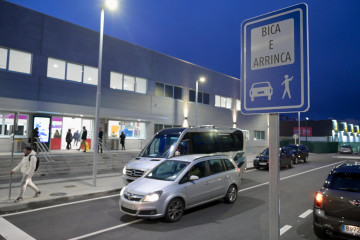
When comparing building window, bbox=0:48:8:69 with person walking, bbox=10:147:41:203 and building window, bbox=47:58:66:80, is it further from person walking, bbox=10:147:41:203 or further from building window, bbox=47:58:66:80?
person walking, bbox=10:147:41:203

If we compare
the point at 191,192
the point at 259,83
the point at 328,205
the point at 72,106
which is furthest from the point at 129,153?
the point at 259,83

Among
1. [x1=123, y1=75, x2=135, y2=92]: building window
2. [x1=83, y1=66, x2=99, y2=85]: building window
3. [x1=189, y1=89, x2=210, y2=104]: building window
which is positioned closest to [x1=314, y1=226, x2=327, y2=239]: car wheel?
[x1=83, y1=66, x2=99, y2=85]: building window

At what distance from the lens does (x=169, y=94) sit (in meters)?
29.1

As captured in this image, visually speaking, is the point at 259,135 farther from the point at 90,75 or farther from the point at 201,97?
the point at 90,75

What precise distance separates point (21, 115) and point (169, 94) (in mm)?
15003

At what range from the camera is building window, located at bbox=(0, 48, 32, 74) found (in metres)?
17.8

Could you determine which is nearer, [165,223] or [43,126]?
[165,223]

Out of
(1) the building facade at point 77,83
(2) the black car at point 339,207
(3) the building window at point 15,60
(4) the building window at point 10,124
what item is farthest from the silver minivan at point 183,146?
(3) the building window at point 15,60

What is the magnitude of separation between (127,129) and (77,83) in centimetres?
639

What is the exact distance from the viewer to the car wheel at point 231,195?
9008 mm

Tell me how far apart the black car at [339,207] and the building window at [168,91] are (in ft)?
76.2

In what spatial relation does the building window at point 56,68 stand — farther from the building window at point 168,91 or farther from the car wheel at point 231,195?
the car wheel at point 231,195

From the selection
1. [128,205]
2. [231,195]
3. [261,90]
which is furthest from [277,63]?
[231,195]

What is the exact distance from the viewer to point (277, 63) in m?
2.23
